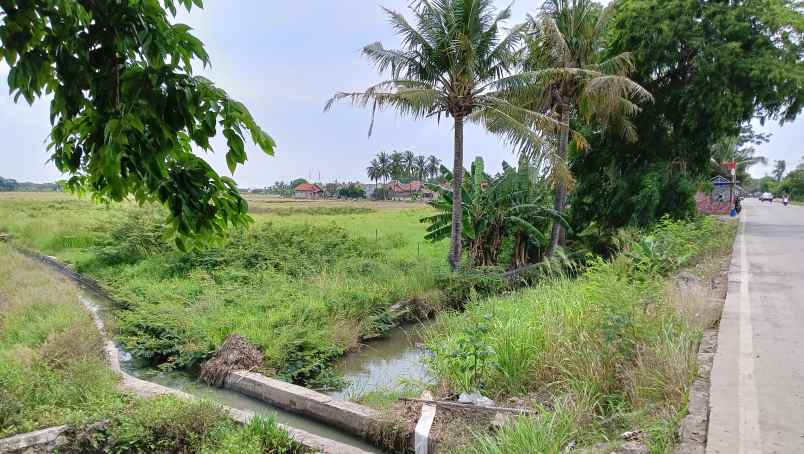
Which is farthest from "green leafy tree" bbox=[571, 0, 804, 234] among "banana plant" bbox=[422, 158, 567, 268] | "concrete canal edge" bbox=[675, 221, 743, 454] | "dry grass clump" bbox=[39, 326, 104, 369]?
"dry grass clump" bbox=[39, 326, 104, 369]

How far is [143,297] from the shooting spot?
11898mm

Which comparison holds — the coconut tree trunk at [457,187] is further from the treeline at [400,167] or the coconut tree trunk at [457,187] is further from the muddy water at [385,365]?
the treeline at [400,167]

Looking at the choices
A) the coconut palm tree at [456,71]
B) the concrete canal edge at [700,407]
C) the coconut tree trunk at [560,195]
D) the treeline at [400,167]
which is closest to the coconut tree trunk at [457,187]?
the coconut palm tree at [456,71]

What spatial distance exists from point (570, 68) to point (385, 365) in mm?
11189

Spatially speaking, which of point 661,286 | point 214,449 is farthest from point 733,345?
point 214,449

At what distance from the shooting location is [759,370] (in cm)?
434

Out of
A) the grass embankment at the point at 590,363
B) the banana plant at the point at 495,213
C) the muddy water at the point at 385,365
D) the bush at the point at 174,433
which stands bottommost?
the muddy water at the point at 385,365

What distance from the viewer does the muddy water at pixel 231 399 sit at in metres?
5.90

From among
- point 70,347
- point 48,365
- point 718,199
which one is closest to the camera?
point 48,365

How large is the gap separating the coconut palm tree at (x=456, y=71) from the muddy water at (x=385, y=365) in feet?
13.7

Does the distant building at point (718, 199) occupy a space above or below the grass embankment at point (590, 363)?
above

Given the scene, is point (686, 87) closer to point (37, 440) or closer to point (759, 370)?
point (759, 370)

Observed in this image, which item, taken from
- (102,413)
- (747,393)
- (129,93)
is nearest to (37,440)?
(102,413)

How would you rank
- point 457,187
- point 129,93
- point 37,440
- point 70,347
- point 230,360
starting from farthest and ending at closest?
point 457,187, point 230,360, point 70,347, point 37,440, point 129,93
